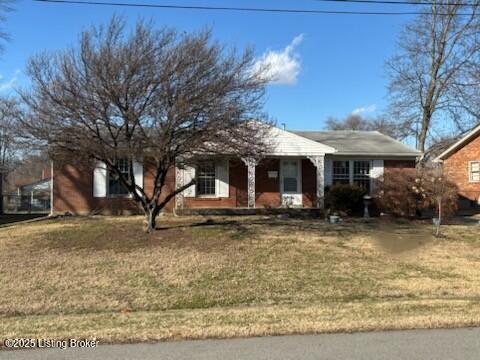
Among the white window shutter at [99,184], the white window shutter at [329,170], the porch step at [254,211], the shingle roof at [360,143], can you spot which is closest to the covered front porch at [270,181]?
the porch step at [254,211]

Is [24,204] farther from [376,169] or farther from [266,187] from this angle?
[376,169]

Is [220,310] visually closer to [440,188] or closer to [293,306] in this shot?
[293,306]

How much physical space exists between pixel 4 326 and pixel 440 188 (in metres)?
14.1

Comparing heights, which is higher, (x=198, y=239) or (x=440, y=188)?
(x=440, y=188)

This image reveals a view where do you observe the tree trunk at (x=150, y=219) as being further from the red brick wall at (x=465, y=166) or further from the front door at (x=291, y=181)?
the red brick wall at (x=465, y=166)

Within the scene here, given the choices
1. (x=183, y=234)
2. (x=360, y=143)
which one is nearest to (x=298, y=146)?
(x=360, y=143)

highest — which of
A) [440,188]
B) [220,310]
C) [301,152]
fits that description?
[301,152]

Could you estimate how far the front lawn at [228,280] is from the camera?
726cm

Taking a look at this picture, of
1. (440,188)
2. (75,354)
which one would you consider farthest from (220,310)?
(440,188)

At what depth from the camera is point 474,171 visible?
93.9ft

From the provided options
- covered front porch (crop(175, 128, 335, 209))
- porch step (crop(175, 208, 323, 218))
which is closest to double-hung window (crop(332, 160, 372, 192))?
covered front porch (crop(175, 128, 335, 209))

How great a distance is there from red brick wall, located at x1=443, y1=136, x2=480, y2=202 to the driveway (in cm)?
2315

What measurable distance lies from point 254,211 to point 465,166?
13.7 metres

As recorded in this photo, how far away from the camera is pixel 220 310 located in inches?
335
